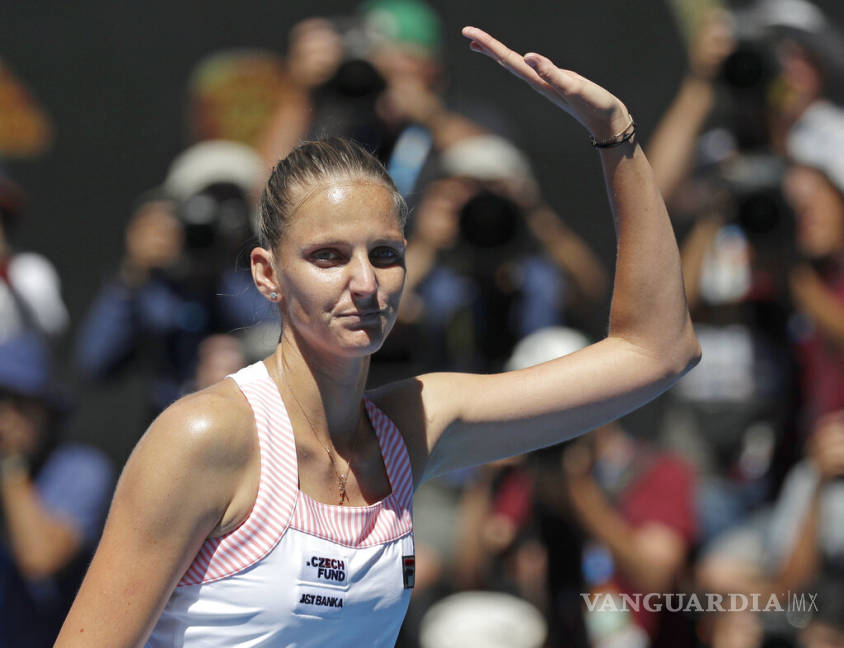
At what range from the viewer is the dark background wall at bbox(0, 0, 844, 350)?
19.2ft

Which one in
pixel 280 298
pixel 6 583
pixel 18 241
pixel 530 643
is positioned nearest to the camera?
pixel 280 298

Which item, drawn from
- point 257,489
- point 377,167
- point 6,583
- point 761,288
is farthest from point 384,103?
point 257,489

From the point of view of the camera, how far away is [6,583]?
163 inches

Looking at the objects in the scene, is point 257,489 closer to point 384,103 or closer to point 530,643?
point 530,643

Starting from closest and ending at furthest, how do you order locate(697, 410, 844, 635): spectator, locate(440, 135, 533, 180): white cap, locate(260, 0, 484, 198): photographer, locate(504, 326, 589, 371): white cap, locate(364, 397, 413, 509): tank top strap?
locate(364, 397, 413, 509): tank top strap < locate(697, 410, 844, 635): spectator < locate(504, 326, 589, 371): white cap < locate(260, 0, 484, 198): photographer < locate(440, 135, 533, 180): white cap

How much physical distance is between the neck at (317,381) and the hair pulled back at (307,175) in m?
0.18

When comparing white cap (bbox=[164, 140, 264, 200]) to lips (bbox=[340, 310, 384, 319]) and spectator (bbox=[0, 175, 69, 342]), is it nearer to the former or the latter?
spectator (bbox=[0, 175, 69, 342])

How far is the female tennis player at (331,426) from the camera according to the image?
1.76 meters

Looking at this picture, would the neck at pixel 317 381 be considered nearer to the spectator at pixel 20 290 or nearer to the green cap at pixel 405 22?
the spectator at pixel 20 290

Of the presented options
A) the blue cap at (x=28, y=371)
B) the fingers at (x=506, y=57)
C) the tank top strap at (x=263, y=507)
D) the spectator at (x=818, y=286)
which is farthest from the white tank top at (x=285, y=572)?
the spectator at (x=818, y=286)

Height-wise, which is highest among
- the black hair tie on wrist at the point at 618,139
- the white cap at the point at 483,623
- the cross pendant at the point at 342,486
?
the black hair tie on wrist at the point at 618,139

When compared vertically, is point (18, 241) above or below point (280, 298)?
below

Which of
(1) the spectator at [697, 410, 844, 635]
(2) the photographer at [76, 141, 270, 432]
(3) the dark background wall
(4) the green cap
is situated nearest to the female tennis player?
(1) the spectator at [697, 410, 844, 635]

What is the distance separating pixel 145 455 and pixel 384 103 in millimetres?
3083
